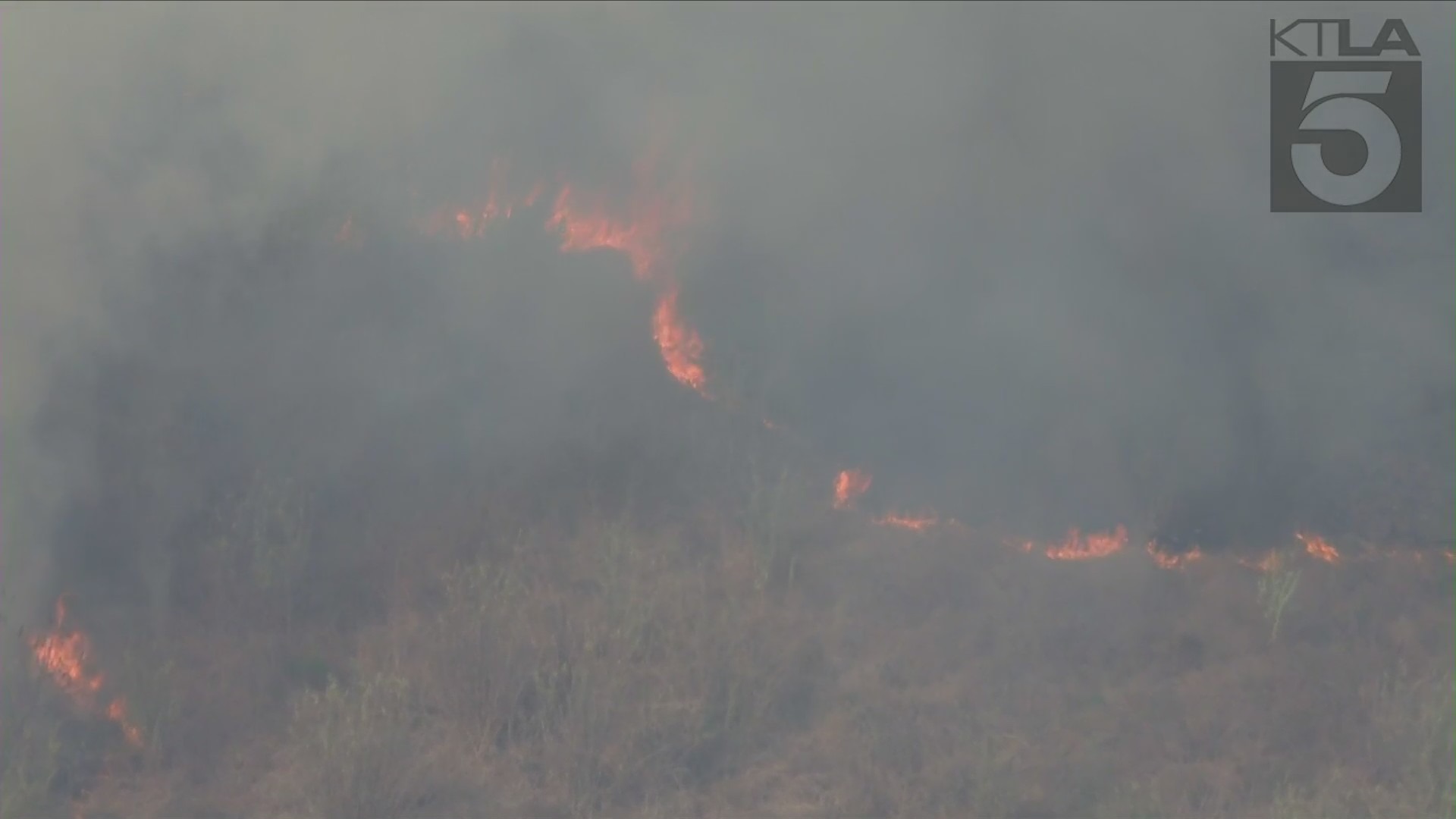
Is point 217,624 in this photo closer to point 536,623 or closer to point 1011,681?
point 536,623

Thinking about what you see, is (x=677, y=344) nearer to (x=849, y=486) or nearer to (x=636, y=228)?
(x=636, y=228)

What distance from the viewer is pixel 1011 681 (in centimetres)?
646

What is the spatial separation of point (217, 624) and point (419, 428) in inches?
58.5

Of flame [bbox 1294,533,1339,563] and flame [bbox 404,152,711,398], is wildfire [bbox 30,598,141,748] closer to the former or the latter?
flame [bbox 404,152,711,398]

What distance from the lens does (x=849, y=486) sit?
7.38 metres

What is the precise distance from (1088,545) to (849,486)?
1316mm

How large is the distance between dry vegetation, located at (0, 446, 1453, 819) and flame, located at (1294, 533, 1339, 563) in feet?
0.31

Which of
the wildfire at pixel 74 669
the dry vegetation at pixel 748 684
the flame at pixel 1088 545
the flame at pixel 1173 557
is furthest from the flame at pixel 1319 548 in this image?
the wildfire at pixel 74 669

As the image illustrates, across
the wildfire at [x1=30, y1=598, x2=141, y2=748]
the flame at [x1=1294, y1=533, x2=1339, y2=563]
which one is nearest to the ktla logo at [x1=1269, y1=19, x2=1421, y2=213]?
the flame at [x1=1294, y1=533, x2=1339, y2=563]

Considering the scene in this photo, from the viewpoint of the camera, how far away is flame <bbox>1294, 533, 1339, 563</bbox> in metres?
7.06

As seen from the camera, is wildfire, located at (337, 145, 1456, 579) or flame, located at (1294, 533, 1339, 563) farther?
wildfire, located at (337, 145, 1456, 579)

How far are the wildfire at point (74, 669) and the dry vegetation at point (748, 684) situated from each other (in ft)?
0.22

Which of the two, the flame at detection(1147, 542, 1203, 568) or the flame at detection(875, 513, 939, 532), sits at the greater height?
the flame at detection(875, 513, 939, 532)

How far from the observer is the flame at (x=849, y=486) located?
7332mm
